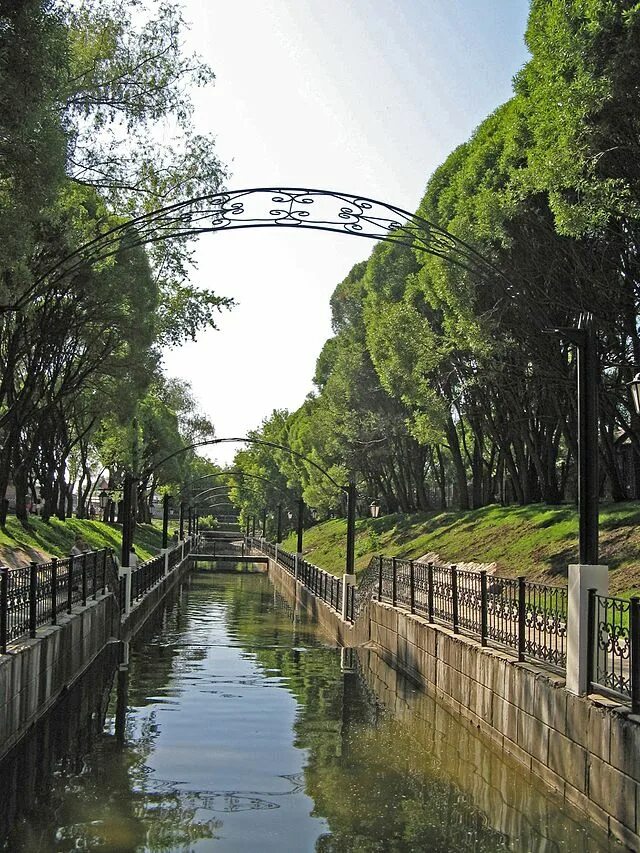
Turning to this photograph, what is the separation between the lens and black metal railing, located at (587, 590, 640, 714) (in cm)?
805

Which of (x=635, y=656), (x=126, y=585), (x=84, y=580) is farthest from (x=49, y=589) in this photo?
(x=126, y=585)

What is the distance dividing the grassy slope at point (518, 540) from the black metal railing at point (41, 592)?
365 inches

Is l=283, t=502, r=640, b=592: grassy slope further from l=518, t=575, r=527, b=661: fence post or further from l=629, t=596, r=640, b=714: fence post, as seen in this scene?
l=629, t=596, r=640, b=714: fence post

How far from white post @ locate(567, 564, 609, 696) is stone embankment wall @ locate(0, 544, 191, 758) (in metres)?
5.74

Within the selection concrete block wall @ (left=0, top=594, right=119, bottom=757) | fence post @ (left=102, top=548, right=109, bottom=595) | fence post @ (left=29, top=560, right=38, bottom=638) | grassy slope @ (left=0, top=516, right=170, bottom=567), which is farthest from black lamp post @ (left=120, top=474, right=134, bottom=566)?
fence post @ (left=29, top=560, right=38, bottom=638)

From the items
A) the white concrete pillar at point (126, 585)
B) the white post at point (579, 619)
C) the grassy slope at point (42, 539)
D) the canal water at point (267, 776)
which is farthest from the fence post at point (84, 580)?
the white post at point (579, 619)

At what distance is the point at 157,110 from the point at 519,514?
15.2 m

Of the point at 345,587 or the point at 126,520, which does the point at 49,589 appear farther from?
the point at 345,587

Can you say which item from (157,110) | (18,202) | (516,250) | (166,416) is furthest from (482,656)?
(166,416)

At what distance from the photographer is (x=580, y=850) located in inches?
305

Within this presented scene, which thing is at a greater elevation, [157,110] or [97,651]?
[157,110]

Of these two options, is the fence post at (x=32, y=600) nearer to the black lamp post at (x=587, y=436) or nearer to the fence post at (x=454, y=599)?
the fence post at (x=454, y=599)

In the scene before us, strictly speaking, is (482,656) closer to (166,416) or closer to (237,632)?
(237,632)

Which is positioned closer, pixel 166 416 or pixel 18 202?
pixel 18 202
